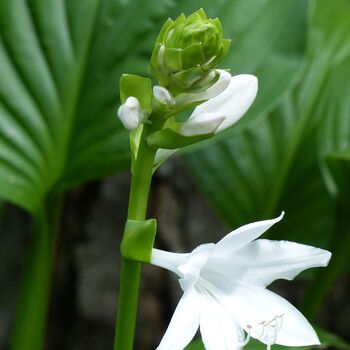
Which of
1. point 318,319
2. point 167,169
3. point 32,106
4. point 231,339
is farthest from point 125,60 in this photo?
point 318,319

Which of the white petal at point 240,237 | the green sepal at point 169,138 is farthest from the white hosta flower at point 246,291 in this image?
the green sepal at point 169,138

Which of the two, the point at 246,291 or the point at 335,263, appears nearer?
the point at 246,291

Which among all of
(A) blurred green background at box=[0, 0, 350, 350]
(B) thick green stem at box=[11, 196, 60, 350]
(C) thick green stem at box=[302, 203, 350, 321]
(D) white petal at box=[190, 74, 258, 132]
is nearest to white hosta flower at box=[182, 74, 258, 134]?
(D) white petal at box=[190, 74, 258, 132]

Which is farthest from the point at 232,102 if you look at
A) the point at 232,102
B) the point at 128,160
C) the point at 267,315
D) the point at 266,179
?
the point at 266,179

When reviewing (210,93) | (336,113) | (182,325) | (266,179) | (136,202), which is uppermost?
(336,113)

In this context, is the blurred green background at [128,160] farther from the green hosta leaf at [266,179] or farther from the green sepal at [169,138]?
the green sepal at [169,138]

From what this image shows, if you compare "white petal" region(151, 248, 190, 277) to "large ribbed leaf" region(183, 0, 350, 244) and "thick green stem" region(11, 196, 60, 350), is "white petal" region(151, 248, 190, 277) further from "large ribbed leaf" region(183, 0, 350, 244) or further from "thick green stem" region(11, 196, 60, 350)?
"large ribbed leaf" region(183, 0, 350, 244)

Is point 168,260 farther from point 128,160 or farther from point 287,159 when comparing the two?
point 287,159
